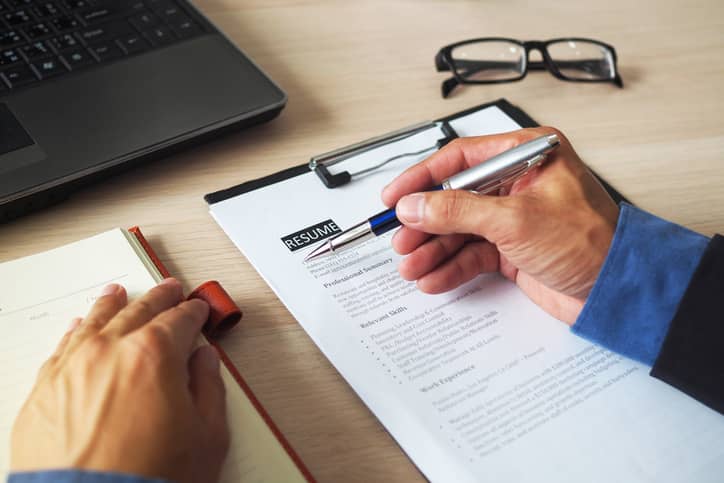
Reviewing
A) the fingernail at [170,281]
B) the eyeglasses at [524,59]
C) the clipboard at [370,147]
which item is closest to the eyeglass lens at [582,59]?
the eyeglasses at [524,59]

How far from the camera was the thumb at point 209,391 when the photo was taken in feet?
1.54

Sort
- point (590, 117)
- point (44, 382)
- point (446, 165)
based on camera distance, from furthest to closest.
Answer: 1. point (590, 117)
2. point (446, 165)
3. point (44, 382)

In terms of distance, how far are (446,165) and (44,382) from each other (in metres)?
0.40

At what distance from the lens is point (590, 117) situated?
0.85 m

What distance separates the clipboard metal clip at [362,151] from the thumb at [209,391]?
0.27m

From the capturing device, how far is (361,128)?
0.81 m

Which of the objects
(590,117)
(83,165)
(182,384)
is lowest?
(590,117)

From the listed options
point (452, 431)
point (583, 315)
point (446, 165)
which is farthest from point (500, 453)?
point (446, 165)

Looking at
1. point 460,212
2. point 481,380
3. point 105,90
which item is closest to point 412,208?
point 460,212

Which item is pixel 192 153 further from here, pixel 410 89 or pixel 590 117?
pixel 590 117

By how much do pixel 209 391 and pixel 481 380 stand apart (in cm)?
21

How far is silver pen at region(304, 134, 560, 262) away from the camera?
61 cm

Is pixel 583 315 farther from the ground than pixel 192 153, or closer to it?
closer to it

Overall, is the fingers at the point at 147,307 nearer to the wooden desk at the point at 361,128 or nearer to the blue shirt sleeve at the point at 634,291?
the wooden desk at the point at 361,128
